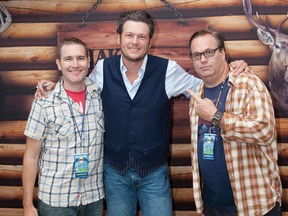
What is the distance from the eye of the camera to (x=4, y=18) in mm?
3133

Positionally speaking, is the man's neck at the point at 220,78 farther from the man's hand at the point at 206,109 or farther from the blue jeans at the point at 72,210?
the blue jeans at the point at 72,210

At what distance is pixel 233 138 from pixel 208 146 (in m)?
0.20

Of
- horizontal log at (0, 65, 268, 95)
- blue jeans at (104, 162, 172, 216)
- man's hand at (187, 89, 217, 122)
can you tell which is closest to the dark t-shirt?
man's hand at (187, 89, 217, 122)

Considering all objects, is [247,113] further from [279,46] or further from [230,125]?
[279,46]

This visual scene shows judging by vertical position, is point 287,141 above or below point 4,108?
below

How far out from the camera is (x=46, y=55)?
3.16 m

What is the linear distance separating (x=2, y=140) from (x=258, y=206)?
2474mm

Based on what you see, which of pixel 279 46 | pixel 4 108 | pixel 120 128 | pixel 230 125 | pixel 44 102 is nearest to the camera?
pixel 230 125

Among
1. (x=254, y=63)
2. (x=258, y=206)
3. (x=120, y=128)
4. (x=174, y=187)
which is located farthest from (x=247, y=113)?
(x=174, y=187)

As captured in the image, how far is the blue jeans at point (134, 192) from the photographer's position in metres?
2.38

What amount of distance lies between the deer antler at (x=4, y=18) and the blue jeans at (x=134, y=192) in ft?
5.75

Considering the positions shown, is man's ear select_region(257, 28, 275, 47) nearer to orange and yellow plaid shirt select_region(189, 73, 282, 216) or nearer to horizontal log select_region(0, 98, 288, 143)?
horizontal log select_region(0, 98, 288, 143)

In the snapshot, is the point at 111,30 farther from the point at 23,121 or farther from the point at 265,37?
the point at 265,37

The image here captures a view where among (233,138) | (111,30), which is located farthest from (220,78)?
(111,30)
